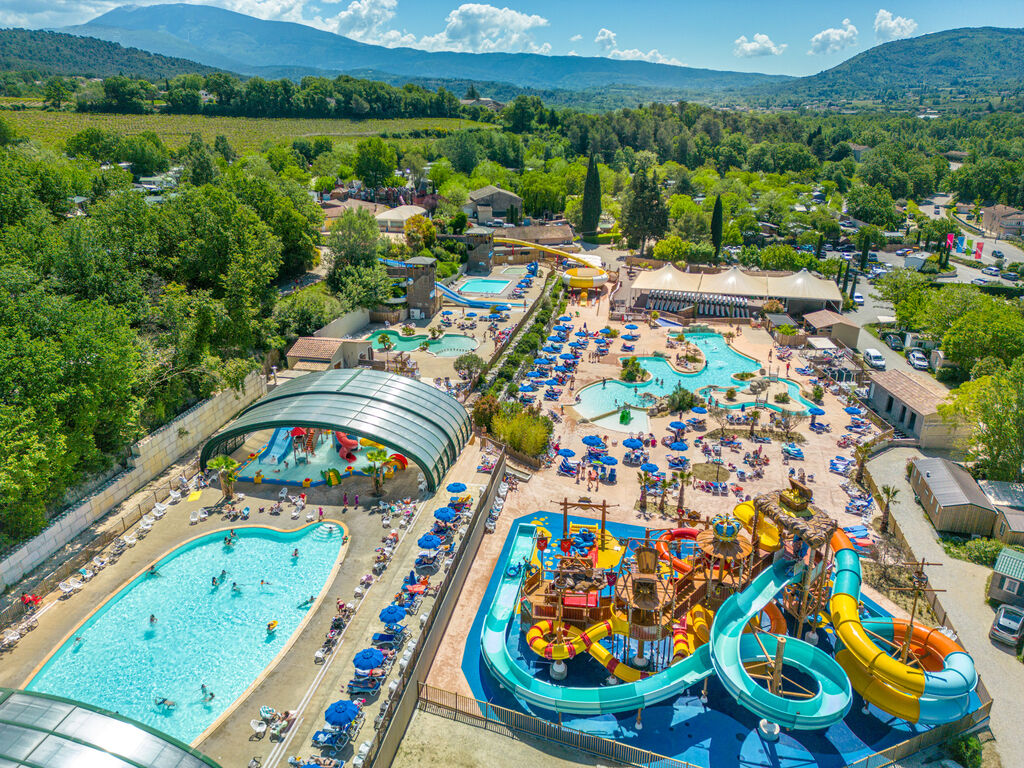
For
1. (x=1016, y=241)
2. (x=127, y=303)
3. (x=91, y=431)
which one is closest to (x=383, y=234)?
(x=127, y=303)

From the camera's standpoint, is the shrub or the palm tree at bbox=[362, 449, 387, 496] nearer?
the shrub

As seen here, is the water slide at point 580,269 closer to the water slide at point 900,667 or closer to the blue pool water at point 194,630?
the blue pool water at point 194,630

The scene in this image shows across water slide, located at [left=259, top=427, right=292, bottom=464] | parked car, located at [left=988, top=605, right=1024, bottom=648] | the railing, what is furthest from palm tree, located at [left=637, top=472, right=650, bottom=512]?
water slide, located at [left=259, top=427, right=292, bottom=464]

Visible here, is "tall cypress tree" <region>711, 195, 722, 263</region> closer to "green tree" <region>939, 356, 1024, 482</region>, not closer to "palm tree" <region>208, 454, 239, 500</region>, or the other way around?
"green tree" <region>939, 356, 1024, 482</region>

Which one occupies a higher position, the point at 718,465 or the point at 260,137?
the point at 260,137

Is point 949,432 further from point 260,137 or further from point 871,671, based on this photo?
point 260,137

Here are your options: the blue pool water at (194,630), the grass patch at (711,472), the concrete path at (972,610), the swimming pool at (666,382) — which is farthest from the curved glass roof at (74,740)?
the swimming pool at (666,382)
